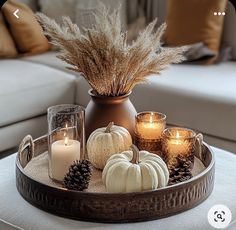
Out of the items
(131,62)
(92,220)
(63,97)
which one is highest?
(131,62)

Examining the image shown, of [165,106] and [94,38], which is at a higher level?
[94,38]

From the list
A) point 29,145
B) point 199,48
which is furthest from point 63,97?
point 29,145

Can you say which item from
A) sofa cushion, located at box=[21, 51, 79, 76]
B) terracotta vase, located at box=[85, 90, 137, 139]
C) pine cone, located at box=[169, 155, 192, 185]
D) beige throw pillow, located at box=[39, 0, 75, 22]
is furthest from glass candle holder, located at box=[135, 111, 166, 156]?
beige throw pillow, located at box=[39, 0, 75, 22]

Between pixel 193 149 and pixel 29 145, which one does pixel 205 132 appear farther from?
pixel 29 145

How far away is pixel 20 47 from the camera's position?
8.53 feet

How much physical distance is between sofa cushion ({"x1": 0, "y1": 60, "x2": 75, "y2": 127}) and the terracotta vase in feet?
2.50

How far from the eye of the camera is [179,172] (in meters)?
1.21

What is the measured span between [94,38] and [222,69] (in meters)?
1.13

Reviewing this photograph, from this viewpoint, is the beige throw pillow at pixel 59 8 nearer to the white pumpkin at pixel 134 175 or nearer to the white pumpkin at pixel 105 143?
the white pumpkin at pixel 105 143

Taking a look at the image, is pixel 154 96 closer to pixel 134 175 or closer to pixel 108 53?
pixel 108 53

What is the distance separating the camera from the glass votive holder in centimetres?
130

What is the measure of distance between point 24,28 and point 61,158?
1432 mm

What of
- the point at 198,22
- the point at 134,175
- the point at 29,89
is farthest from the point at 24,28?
the point at 134,175

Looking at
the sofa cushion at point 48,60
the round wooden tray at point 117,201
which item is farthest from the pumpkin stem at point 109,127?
the sofa cushion at point 48,60
